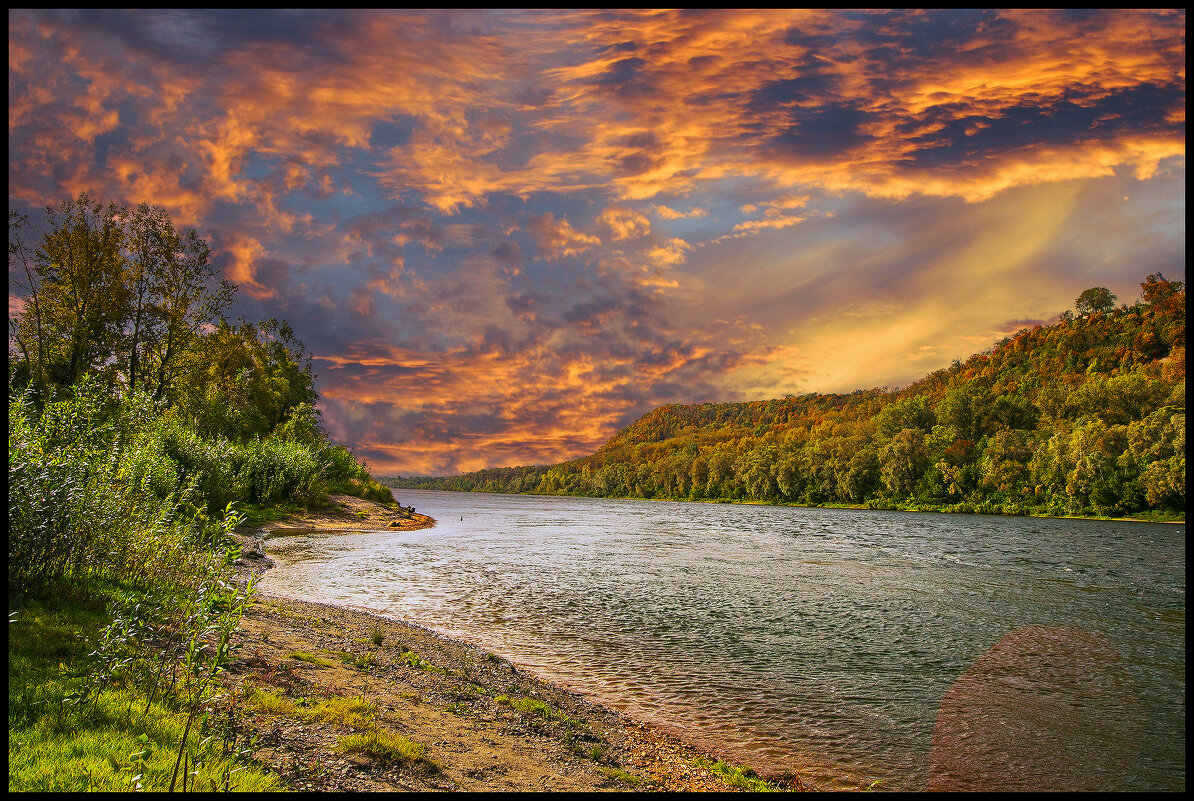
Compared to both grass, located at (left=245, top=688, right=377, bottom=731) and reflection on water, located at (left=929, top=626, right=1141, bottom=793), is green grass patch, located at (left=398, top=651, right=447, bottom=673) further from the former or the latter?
reflection on water, located at (left=929, top=626, right=1141, bottom=793)

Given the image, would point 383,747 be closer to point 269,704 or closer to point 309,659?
point 269,704

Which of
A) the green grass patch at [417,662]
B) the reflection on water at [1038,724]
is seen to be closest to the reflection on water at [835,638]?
the reflection on water at [1038,724]

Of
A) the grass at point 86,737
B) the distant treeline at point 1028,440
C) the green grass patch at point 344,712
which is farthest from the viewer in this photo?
the distant treeline at point 1028,440

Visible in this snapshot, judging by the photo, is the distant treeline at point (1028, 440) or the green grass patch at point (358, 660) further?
the distant treeline at point (1028, 440)

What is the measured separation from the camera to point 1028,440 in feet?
339

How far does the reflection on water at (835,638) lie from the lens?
12.2 m

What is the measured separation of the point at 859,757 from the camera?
11.3m

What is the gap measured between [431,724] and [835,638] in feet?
46.7

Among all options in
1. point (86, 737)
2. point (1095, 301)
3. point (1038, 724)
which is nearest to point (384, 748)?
point (86, 737)

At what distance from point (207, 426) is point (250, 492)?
11211 millimetres

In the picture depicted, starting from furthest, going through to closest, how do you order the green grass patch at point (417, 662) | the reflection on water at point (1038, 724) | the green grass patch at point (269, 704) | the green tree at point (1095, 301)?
the green tree at point (1095, 301) → the green grass patch at point (417, 662) → the reflection on water at point (1038, 724) → the green grass patch at point (269, 704)

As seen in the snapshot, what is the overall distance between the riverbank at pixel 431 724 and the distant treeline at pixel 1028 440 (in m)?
87.4

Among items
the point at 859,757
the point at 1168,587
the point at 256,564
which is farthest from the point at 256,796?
the point at 1168,587

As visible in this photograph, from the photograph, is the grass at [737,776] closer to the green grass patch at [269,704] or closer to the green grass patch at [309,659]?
the green grass patch at [269,704]
